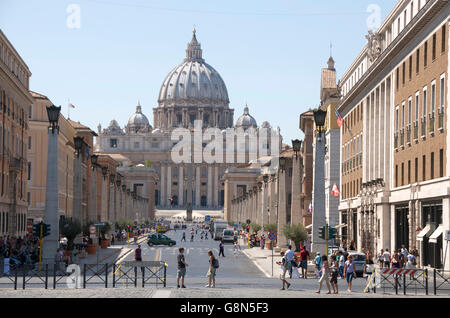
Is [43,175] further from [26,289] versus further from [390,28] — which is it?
[26,289]

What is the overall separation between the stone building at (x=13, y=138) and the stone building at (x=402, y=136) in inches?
881

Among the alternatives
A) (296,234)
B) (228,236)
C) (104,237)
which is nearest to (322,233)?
(296,234)

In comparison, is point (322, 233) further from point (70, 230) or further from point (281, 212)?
point (281, 212)

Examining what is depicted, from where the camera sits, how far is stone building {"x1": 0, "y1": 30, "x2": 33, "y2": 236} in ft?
206

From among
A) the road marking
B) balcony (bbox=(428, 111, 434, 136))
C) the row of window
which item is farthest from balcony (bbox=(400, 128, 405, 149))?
the road marking

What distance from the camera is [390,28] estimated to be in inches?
2373

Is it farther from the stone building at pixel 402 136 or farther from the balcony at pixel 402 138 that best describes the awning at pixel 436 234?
the balcony at pixel 402 138

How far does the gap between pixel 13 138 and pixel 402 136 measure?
26.8 m

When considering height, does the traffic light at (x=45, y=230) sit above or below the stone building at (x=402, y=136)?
below

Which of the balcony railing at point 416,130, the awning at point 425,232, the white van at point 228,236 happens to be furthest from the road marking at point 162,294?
the white van at point 228,236

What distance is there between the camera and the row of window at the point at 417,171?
44906 millimetres

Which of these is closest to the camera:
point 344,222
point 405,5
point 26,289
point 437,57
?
point 26,289

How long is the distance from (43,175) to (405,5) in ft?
131
